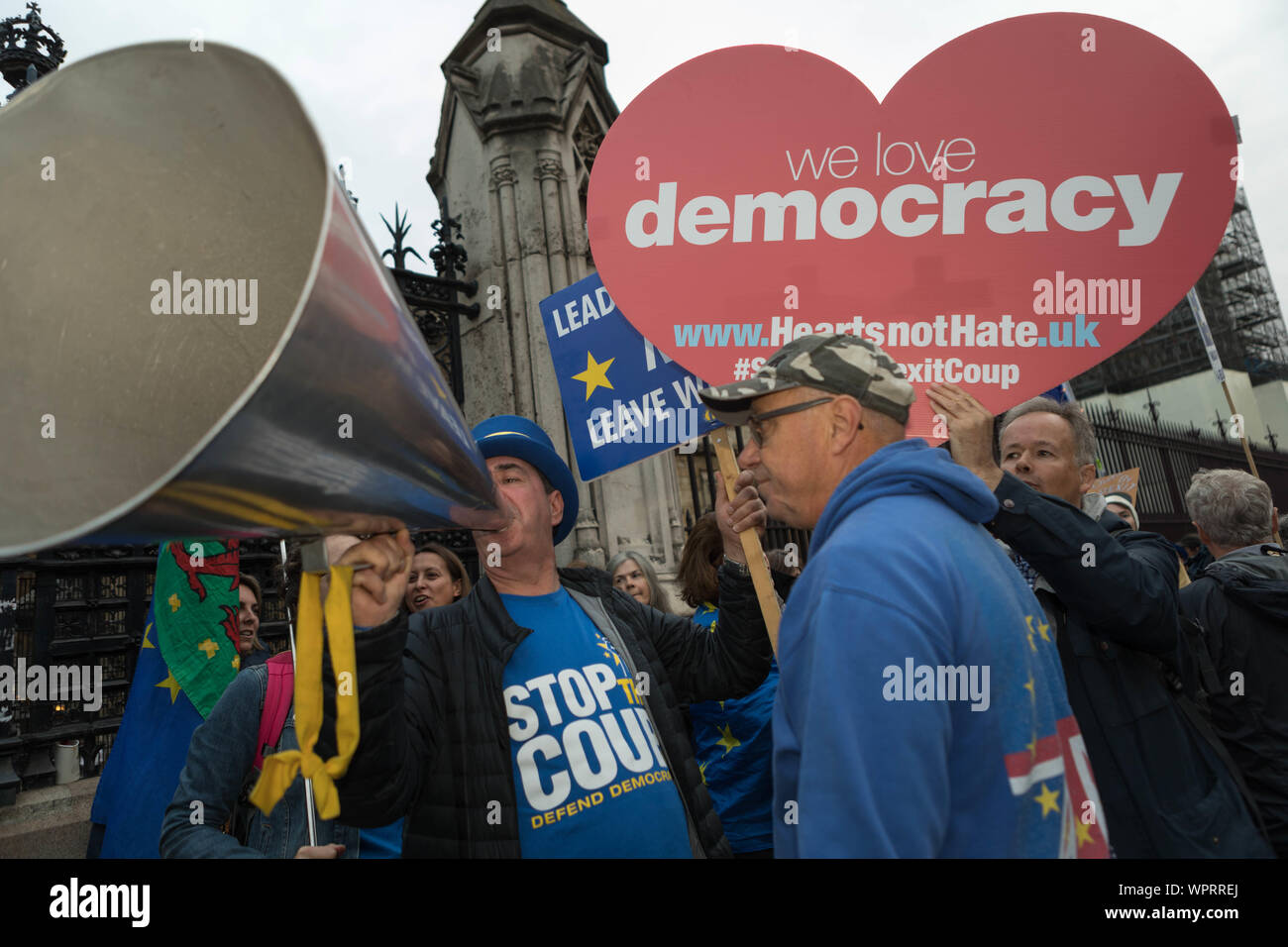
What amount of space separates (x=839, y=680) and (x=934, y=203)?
1.88 m

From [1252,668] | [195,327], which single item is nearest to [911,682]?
[195,327]

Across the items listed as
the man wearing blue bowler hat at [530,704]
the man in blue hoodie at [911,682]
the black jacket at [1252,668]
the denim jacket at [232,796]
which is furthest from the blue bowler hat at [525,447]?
the black jacket at [1252,668]

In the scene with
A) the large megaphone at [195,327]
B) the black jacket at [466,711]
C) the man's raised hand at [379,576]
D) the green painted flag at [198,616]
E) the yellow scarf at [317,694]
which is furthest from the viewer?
the green painted flag at [198,616]

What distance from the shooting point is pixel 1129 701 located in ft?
6.81

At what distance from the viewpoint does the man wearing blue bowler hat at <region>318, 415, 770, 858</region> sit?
1603 mm

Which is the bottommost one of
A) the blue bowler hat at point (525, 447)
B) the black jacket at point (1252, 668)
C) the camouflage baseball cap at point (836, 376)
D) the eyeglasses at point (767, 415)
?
the black jacket at point (1252, 668)

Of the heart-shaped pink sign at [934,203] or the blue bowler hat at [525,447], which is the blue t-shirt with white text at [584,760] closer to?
the blue bowler hat at [525,447]

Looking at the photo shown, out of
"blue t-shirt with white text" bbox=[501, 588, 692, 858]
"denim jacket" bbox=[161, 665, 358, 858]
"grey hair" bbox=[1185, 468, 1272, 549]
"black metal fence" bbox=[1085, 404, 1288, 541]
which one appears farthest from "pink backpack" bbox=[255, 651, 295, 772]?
"black metal fence" bbox=[1085, 404, 1288, 541]

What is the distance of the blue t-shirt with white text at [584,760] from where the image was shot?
1876mm

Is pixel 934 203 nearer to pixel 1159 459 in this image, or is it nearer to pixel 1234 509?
pixel 1234 509

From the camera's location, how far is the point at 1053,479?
2.51m

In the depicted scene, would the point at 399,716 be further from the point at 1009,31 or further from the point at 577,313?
the point at 1009,31
